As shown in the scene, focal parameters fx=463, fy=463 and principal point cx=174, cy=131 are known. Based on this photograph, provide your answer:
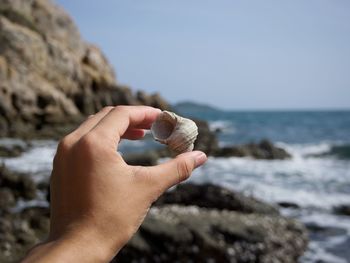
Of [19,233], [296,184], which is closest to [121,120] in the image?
[19,233]

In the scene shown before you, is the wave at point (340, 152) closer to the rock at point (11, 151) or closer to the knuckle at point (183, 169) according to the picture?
the rock at point (11, 151)

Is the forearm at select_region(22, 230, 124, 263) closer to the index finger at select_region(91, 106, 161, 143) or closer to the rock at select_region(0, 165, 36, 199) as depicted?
the index finger at select_region(91, 106, 161, 143)

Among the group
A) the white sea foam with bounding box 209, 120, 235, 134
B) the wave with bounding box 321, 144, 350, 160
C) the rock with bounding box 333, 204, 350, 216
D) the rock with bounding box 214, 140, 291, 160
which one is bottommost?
the white sea foam with bounding box 209, 120, 235, 134

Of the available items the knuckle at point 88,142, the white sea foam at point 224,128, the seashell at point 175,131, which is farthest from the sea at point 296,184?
the white sea foam at point 224,128

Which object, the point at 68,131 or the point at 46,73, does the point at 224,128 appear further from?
the point at 68,131

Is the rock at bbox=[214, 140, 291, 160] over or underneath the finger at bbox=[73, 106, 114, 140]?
underneath

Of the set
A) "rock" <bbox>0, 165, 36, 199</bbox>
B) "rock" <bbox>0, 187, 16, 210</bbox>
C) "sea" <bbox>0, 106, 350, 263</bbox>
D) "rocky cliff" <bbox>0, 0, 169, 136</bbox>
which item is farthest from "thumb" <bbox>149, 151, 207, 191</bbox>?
"rocky cliff" <bbox>0, 0, 169, 136</bbox>

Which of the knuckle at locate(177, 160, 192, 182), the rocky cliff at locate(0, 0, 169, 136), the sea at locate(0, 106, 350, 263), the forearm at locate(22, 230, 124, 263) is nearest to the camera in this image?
the forearm at locate(22, 230, 124, 263)
